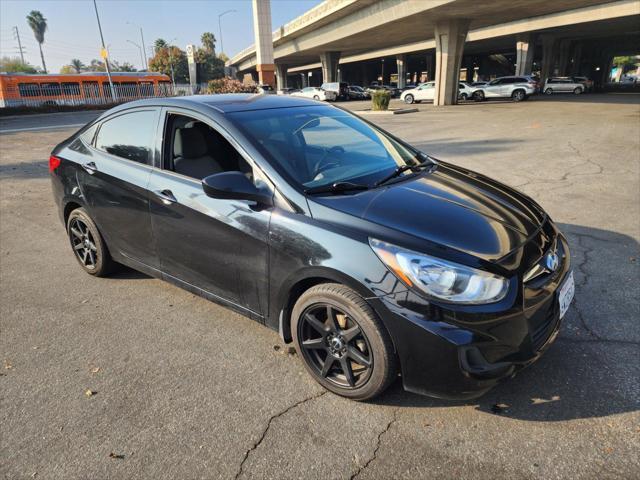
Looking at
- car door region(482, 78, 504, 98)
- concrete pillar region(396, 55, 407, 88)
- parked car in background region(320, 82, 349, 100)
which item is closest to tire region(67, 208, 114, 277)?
car door region(482, 78, 504, 98)

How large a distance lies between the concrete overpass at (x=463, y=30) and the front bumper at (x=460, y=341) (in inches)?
982

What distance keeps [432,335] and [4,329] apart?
3.32 metres

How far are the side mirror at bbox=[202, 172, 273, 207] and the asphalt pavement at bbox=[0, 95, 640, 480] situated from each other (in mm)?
1118

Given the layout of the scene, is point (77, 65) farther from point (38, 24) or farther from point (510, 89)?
point (510, 89)

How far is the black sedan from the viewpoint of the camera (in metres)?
2.27

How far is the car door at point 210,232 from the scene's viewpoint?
284cm

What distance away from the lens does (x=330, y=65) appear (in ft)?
172

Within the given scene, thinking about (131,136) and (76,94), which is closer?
(131,136)

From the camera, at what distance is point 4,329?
3.53 metres

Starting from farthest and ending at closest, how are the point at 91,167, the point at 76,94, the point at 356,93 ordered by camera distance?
the point at 356,93
the point at 76,94
the point at 91,167

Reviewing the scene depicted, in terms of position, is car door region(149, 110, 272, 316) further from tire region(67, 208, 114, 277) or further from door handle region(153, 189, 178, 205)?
tire region(67, 208, 114, 277)

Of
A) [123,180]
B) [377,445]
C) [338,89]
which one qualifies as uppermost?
[338,89]

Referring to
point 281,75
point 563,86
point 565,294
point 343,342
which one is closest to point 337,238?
point 343,342

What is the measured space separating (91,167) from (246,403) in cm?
262
